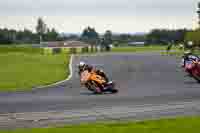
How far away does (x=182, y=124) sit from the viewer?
11.1 m

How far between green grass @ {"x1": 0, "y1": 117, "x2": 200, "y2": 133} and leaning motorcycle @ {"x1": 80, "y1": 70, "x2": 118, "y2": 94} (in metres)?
8.22

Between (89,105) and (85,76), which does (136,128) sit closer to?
(89,105)

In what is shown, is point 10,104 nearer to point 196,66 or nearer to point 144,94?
point 144,94

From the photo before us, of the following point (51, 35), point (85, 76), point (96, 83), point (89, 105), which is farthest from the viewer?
point (51, 35)

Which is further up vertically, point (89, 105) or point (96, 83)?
point (96, 83)

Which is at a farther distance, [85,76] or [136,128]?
[85,76]

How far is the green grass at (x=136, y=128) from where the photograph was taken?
10430 millimetres

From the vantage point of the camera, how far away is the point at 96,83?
20.0 meters

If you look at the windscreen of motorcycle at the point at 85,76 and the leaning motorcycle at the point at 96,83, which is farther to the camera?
the windscreen of motorcycle at the point at 85,76

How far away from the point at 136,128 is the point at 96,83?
937cm

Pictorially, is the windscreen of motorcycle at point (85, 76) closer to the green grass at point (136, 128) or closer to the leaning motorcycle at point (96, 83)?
the leaning motorcycle at point (96, 83)

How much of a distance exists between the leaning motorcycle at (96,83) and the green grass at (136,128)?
8.22 meters

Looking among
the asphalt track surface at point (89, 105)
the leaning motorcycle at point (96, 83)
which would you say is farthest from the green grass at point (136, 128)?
the leaning motorcycle at point (96, 83)

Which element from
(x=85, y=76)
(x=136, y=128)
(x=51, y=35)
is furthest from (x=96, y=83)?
(x=51, y=35)
